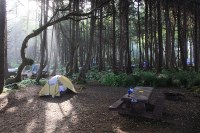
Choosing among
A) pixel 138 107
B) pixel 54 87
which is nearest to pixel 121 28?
pixel 54 87

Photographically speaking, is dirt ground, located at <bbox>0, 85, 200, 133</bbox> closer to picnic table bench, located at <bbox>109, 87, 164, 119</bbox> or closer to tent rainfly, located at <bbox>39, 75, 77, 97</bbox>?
picnic table bench, located at <bbox>109, 87, 164, 119</bbox>

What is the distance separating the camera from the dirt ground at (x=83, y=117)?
313 inches

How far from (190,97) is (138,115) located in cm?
544

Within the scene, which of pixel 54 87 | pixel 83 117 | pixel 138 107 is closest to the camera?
pixel 138 107

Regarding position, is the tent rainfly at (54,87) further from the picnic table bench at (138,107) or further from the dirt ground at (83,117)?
the picnic table bench at (138,107)

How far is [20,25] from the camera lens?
2938 inches

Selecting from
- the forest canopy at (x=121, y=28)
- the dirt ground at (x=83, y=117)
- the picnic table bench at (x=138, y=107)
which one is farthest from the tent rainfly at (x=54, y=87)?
the picnic table bench at (x=138, y=107)

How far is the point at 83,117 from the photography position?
930 centimetres

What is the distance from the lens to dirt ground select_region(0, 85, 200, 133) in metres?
7.96

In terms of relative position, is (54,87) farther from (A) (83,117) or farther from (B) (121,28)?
(B) (121,28)

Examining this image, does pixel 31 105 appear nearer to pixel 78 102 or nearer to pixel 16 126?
pixel 78 102

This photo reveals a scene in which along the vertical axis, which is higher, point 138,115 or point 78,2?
point 78,2

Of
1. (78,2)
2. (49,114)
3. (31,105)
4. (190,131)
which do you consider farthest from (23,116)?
(78,2)

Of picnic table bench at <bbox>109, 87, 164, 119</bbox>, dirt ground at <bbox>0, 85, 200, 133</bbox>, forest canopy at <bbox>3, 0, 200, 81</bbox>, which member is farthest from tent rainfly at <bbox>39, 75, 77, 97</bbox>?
picnic table bench at <bbox>109, 87, 164, 119</bbox>
